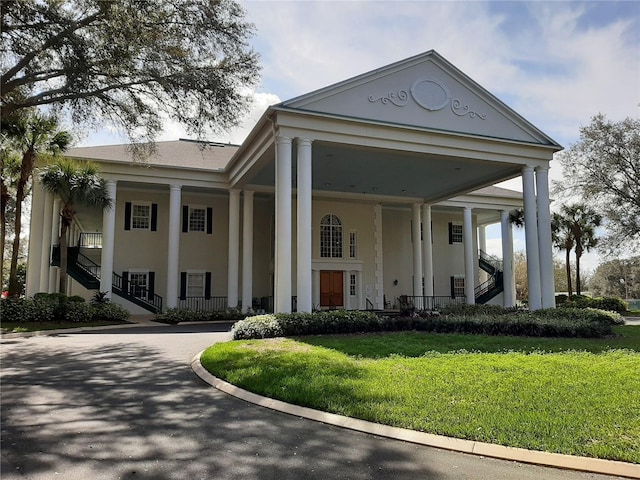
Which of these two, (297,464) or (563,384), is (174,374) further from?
(563,384)

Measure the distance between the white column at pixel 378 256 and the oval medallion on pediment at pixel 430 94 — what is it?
31.8 ft

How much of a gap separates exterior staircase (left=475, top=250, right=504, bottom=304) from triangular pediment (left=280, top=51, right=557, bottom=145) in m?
13.2

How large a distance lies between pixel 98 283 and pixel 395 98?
15.2 m

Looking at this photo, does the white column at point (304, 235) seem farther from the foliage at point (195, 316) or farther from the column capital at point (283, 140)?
the foliage at point (195, 316)

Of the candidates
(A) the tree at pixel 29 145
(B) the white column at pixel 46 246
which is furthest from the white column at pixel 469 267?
(B) the white column at pixel 46 246

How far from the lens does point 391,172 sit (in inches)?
811

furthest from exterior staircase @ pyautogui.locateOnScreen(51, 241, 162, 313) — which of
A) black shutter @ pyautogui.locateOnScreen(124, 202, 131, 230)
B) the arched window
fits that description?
the arched window

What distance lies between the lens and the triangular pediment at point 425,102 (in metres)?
15.7

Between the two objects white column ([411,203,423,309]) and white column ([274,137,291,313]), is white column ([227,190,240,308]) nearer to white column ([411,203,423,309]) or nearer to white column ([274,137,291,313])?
white column ([274,137,291,313])

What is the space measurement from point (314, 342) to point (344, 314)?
235cm

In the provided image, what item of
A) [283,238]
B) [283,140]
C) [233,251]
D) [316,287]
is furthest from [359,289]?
[283,140]

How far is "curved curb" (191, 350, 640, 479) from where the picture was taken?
4023 mm

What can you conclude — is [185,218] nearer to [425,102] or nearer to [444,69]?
[425,102]

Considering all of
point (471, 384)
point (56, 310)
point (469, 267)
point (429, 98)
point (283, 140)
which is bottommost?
point (471, 384)
